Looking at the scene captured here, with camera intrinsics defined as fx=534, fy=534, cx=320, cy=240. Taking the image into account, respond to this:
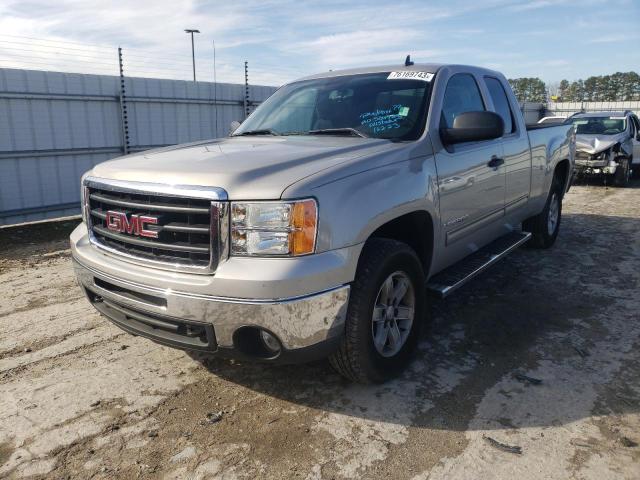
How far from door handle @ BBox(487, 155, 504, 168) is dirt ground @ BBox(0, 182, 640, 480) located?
3.95ft

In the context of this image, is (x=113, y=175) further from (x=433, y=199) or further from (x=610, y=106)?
(x=610, y=106)

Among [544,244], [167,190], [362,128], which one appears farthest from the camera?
[544,244]

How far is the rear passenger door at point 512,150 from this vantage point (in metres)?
4.66

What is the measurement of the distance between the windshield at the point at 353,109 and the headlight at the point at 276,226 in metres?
1.26

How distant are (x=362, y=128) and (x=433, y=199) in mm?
723

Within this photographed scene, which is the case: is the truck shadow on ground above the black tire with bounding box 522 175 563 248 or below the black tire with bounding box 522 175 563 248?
below

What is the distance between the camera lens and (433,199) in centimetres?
342

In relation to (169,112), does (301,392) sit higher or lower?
lower

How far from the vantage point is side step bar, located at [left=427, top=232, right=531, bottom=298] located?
3608 mm

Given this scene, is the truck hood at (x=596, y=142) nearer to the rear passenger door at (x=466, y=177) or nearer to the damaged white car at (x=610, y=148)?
the damaged white car at (x=610, y=148)

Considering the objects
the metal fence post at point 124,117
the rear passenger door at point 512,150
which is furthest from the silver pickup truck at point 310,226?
the metal fence post at point 124,117

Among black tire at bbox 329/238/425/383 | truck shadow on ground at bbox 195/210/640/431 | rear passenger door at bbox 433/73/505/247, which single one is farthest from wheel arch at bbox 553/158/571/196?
black tire at bbox 329/238/425/383

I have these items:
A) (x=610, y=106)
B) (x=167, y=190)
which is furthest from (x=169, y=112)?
(x=610, y=106)

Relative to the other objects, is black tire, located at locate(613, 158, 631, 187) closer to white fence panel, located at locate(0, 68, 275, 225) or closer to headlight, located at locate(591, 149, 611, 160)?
headlight, located at locate(591, 149, 611, 160)
